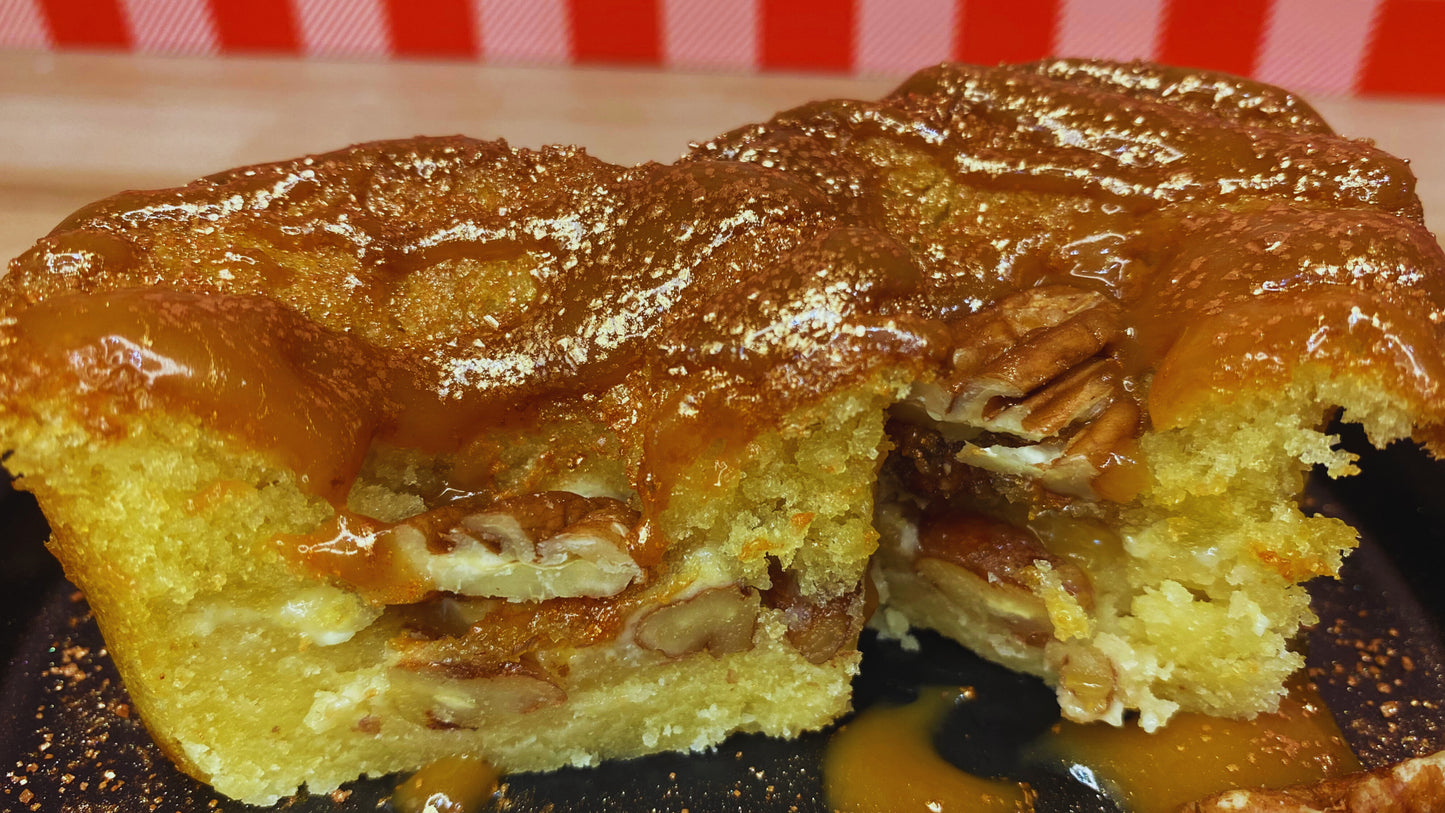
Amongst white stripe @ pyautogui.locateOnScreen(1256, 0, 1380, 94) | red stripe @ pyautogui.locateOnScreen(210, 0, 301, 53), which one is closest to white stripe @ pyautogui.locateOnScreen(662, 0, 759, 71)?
red stripe @ pyautogui.locateOnScreen(210, 0, 301, 53)

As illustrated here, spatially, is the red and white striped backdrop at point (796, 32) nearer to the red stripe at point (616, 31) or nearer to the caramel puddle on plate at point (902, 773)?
the red stripe at point (616, 31)

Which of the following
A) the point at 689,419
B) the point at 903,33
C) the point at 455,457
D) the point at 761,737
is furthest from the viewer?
the point at 903,33

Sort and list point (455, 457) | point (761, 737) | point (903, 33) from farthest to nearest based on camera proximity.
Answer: point (903, 33) < point (761, 737) < point (455, 457)

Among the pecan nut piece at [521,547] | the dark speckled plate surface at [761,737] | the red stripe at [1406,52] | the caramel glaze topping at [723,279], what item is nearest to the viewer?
the caramel glaze topping at [723,279]

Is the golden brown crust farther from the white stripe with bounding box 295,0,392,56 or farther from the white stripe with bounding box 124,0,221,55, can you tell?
the white stripe with bounding box 124,0,221,55

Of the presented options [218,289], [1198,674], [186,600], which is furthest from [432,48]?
[1198,674]

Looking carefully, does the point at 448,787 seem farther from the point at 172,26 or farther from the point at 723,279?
the point at 172,26

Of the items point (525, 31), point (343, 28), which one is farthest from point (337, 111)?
point (525, 31)

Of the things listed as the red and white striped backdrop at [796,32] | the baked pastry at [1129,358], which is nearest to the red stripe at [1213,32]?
the red and white striped backdrop at [796,32]
